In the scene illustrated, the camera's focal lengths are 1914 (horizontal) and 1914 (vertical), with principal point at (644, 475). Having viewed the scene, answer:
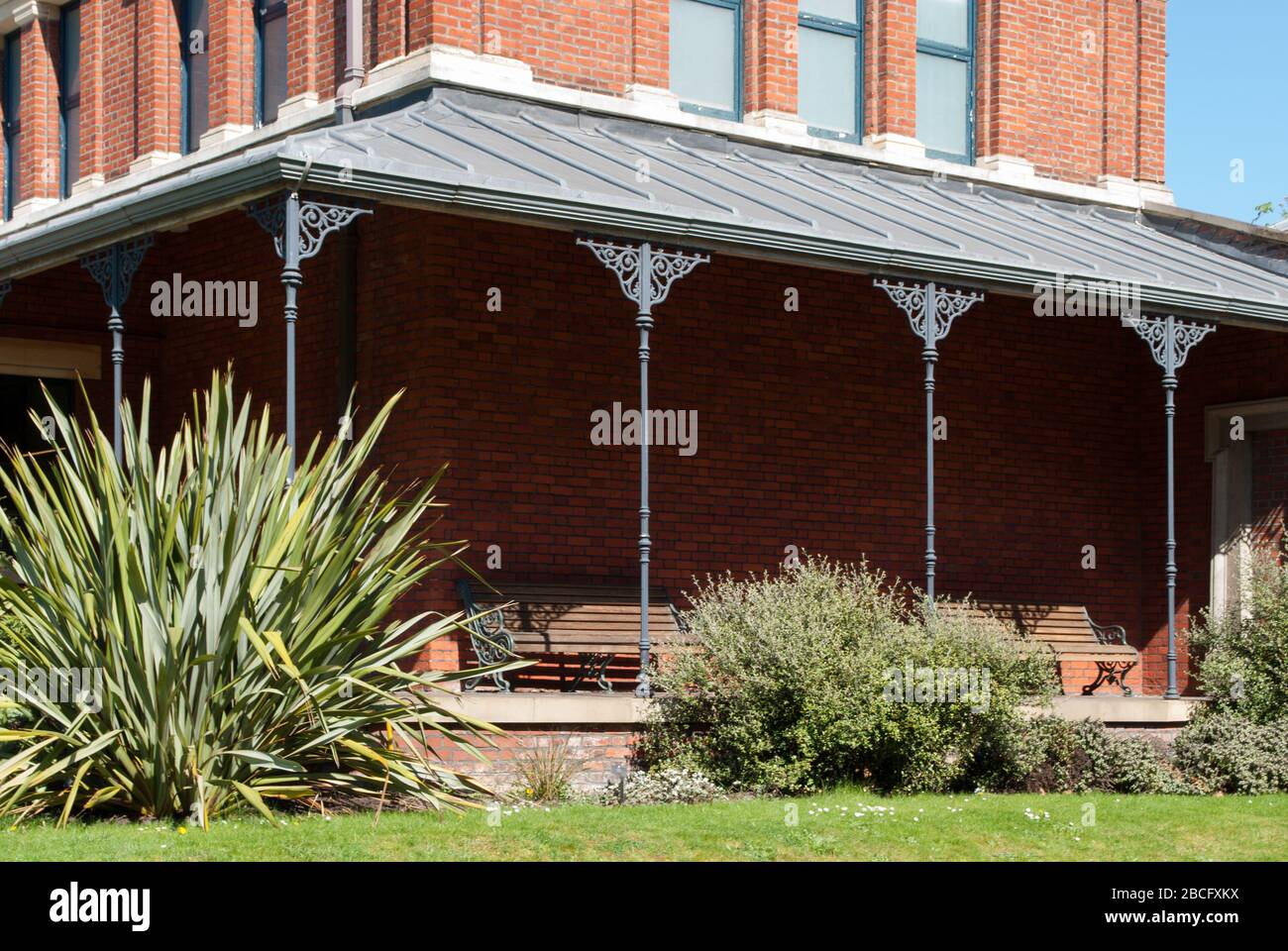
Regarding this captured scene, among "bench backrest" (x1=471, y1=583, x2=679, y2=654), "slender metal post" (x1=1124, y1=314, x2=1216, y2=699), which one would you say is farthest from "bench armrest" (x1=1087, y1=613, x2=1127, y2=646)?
"bench backrest" (x1=471, y1=583, x2=679, y2=654)

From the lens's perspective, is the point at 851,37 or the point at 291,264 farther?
the point at 851,37

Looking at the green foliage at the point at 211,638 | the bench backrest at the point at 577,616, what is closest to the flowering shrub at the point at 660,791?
the green foliage at the point at 211,638

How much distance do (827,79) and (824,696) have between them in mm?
8102

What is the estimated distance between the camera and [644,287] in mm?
12633

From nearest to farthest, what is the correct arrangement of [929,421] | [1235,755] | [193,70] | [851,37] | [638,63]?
[1235,755], [929,421], [638,63], [851,37], [193,70]

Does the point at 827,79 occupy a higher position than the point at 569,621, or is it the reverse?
the point at 827,79

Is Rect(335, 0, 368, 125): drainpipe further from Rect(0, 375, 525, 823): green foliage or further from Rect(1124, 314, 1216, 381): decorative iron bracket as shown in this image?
Rect(1124, 314, 1216, 381): decorative iron bracket

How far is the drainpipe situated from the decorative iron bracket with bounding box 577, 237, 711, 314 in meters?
3.85

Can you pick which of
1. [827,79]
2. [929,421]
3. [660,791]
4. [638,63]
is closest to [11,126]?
[638,63]

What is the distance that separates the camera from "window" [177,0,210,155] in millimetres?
18672

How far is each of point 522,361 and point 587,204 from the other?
2.54 metres

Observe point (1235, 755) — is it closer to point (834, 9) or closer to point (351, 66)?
point (834, 9)

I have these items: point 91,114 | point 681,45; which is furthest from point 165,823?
point 91,114

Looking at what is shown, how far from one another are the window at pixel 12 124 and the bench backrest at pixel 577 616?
403 inches
